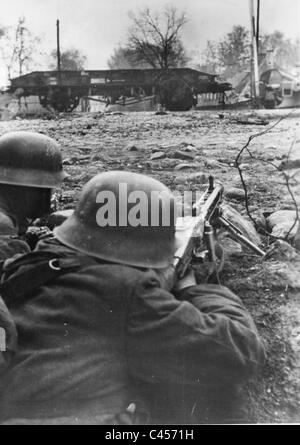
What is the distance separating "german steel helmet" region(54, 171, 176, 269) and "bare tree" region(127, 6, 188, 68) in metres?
12.9

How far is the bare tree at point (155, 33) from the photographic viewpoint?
16737mm

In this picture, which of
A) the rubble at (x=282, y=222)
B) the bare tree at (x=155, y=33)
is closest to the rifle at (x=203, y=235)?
the rubble at (x=282, y=222)

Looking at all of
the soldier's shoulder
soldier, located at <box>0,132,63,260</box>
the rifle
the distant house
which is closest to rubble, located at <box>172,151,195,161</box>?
the rifle

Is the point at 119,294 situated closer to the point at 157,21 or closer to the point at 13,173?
the point at 13,173

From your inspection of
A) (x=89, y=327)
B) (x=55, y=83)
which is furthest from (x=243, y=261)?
(x=55, y=83)

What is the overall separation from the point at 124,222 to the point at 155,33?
19799 mm

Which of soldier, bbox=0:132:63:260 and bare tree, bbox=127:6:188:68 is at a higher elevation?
bare tree, bbox=127:6:188:68

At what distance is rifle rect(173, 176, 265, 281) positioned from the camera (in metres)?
2.26

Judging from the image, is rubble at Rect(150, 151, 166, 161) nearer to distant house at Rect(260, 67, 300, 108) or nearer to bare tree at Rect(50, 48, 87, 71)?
distant house at Rect(260, 67, 300, 108)

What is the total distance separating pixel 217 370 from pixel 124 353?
34cm

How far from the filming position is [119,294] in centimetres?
177

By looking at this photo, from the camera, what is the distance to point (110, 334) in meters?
1.83

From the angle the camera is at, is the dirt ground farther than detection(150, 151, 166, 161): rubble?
No

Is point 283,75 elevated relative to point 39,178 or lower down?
elevated
